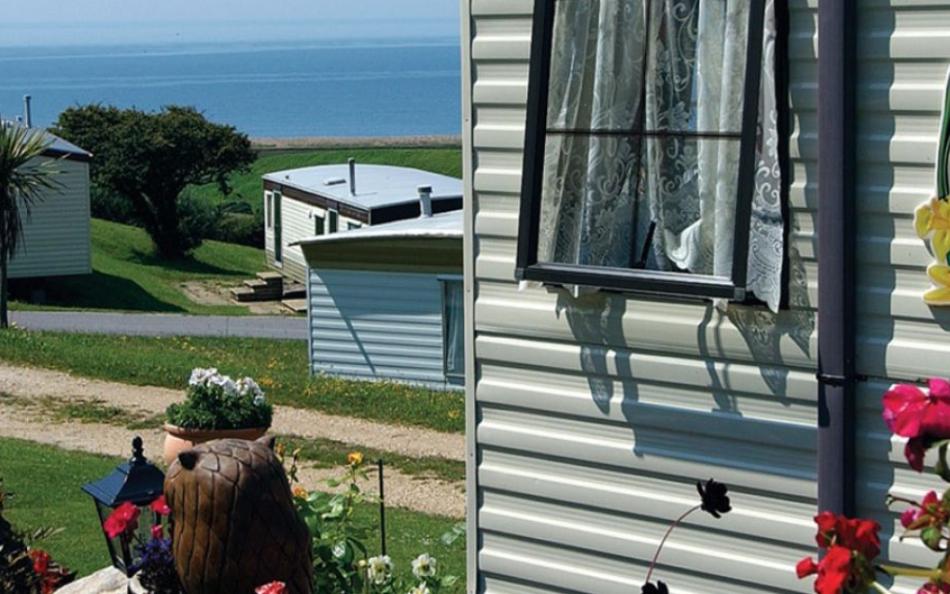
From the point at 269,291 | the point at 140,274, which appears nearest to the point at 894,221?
the point at 269,291

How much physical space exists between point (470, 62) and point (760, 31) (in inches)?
42.9

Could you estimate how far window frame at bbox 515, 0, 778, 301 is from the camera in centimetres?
430

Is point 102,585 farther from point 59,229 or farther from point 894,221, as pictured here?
point 59,229

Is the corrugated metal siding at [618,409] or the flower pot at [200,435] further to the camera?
the flower pot at [200,435]

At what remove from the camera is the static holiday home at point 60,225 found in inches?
1225

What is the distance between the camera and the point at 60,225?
104 feet

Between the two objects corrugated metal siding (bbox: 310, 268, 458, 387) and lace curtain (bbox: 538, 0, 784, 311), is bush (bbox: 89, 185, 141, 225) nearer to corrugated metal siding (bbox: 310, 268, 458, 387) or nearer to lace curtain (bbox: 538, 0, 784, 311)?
corrugated metal siding (bbox: 310, 268, 458, 387)

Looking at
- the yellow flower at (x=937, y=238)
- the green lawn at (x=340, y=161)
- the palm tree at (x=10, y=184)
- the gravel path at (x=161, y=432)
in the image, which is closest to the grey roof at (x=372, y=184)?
the palm tree at (x=10, y=184)

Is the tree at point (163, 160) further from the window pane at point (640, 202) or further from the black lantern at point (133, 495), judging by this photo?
the window pane at point (640, 202)

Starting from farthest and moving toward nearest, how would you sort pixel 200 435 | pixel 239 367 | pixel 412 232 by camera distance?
1. pixel 239 367
2. pixel 412 232
3. pixel 200 435

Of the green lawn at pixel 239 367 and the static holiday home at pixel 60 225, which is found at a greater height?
the static holiday home at pixel 60 225

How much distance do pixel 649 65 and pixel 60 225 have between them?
1131 inches

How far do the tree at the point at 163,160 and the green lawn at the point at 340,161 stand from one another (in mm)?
20292

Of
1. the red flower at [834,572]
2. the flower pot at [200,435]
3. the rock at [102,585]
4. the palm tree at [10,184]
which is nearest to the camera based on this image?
the red flower at [834,572]
